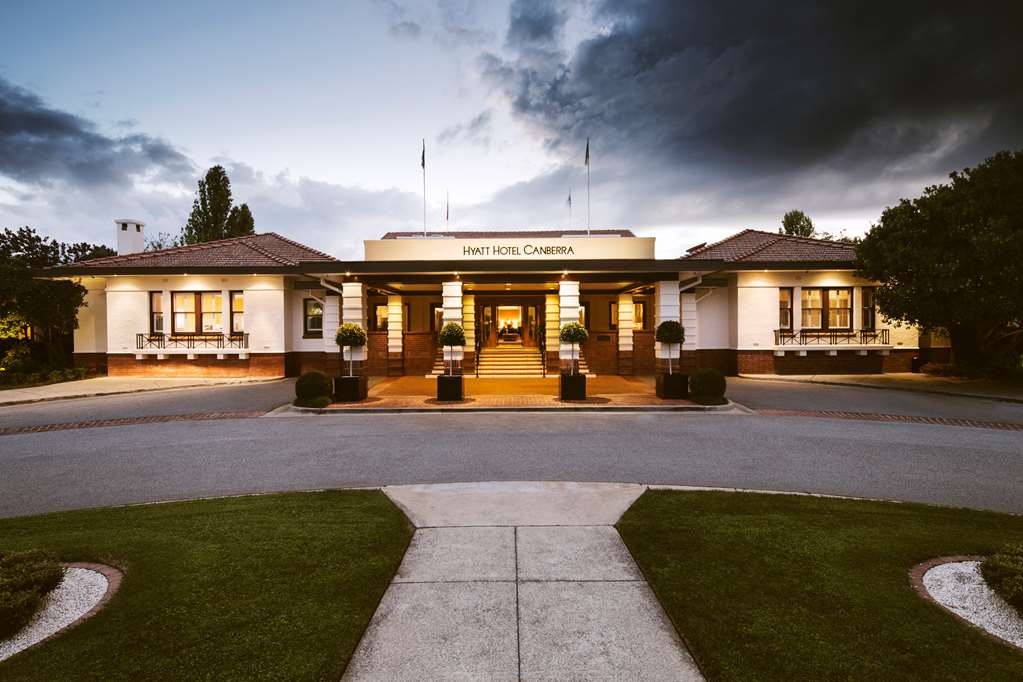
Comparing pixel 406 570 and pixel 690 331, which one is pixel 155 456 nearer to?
pixel 406 570

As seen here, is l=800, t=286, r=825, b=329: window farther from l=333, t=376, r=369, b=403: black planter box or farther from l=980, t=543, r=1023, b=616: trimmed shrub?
l=980, t=543, r=1023, b=616: trimmed shrub

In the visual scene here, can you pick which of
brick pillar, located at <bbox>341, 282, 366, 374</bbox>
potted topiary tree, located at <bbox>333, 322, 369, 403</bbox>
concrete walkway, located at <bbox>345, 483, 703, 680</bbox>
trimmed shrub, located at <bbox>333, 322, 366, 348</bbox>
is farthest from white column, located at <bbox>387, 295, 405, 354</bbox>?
concrete walkway, located at <bbox>345, 483, 703, 680</bbox>

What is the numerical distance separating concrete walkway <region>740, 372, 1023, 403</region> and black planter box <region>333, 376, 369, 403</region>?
17.2 metres

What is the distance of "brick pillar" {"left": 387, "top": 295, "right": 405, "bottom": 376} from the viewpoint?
86.8ft

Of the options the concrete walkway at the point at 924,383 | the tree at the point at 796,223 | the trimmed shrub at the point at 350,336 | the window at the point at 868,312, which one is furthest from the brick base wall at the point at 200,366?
the tree at the point at 796,223

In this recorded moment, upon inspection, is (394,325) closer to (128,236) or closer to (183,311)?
(183,311)

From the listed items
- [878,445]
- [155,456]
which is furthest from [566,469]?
[155,456]

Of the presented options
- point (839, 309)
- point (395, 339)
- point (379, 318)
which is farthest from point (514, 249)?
point (839, 309)

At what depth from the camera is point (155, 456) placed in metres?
10.4

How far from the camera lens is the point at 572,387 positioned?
55.9 feet

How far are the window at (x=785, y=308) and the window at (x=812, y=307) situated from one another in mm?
620

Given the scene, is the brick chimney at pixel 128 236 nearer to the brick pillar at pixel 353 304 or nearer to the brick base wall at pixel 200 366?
the brick base wall at pixel 200 366

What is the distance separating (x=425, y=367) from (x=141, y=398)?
11970 mm

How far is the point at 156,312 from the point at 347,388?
13.8 meters
